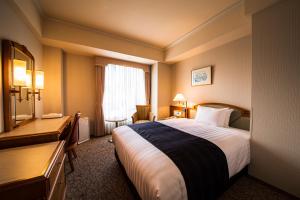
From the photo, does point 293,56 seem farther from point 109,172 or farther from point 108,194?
point 109,172

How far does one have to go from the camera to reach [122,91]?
4.10 metres

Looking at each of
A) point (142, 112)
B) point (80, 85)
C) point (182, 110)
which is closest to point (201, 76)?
point (182, 110)

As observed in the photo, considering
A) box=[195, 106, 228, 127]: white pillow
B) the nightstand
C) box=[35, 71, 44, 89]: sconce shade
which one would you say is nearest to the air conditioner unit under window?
box=[35, 71, 44, 89]: sconce shade

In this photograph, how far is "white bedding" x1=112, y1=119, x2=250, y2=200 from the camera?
992mm

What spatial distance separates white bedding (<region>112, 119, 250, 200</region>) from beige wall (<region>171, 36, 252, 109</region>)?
41.2 inches

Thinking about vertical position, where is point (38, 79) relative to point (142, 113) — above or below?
above

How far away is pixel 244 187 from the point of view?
168 cm

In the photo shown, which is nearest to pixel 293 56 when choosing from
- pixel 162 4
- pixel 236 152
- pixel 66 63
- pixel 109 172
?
pixel 236 152

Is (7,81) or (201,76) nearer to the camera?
(7,81)

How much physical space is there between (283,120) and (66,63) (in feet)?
15.2

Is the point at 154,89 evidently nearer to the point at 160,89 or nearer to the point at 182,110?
the point at 160,89

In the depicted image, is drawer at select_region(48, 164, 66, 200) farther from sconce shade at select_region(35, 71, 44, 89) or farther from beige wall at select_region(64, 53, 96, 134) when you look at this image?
beige wall at select_region(64, 53, 96, 134)

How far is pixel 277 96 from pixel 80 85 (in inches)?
167

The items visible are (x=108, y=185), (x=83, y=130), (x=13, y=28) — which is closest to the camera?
(x=13, y=28)
